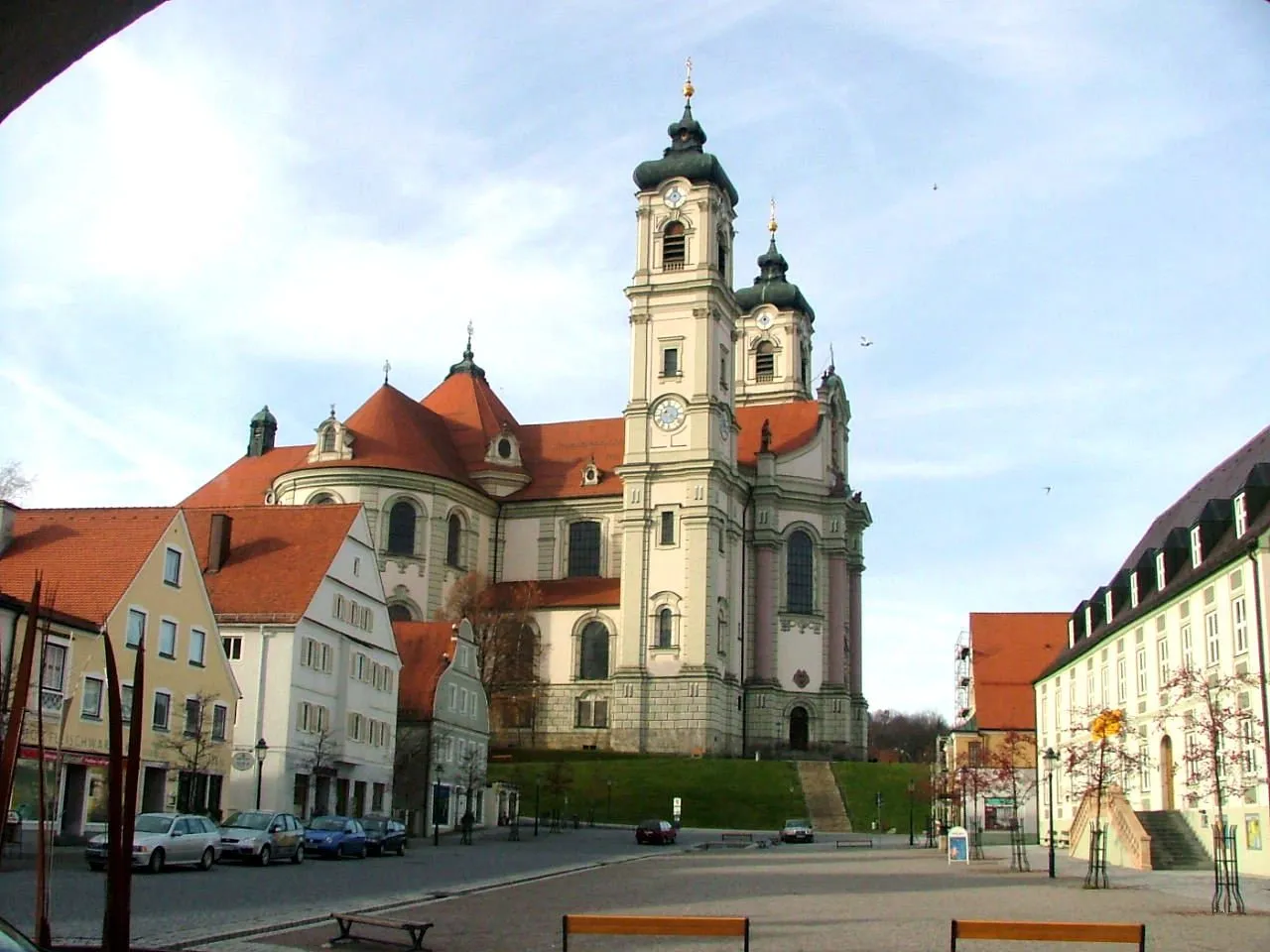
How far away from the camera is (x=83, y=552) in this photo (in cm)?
4144

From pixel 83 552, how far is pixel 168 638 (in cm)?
333

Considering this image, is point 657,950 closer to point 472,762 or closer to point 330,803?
point 330,803

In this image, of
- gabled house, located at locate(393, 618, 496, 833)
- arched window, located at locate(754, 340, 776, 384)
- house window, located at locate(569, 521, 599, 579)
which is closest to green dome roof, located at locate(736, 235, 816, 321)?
arched window, located at locate(754, 340, 776, 384)

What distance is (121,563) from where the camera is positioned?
40781 millimetres

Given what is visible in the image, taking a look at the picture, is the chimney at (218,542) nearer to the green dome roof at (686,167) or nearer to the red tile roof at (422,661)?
the red tile roof at (422,661)

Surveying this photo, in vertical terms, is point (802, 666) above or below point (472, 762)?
above

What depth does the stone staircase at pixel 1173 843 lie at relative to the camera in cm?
3828

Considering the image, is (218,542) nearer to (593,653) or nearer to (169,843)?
(169,843)

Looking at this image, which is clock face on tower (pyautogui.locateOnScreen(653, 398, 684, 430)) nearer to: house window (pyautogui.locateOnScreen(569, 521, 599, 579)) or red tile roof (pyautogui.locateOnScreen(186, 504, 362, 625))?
house window (pyautogui.locateOnScreen(569, 521, 599, 579))

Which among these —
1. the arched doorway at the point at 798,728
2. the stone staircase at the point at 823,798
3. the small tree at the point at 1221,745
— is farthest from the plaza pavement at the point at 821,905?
the arched doorway at the point at 798,728

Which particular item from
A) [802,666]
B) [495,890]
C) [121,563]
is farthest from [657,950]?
[802,666]

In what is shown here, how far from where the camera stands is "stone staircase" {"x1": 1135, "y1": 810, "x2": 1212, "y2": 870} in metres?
38.3

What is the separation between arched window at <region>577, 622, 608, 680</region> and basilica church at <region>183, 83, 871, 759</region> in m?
0.10

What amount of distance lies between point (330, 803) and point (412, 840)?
3.94 m
